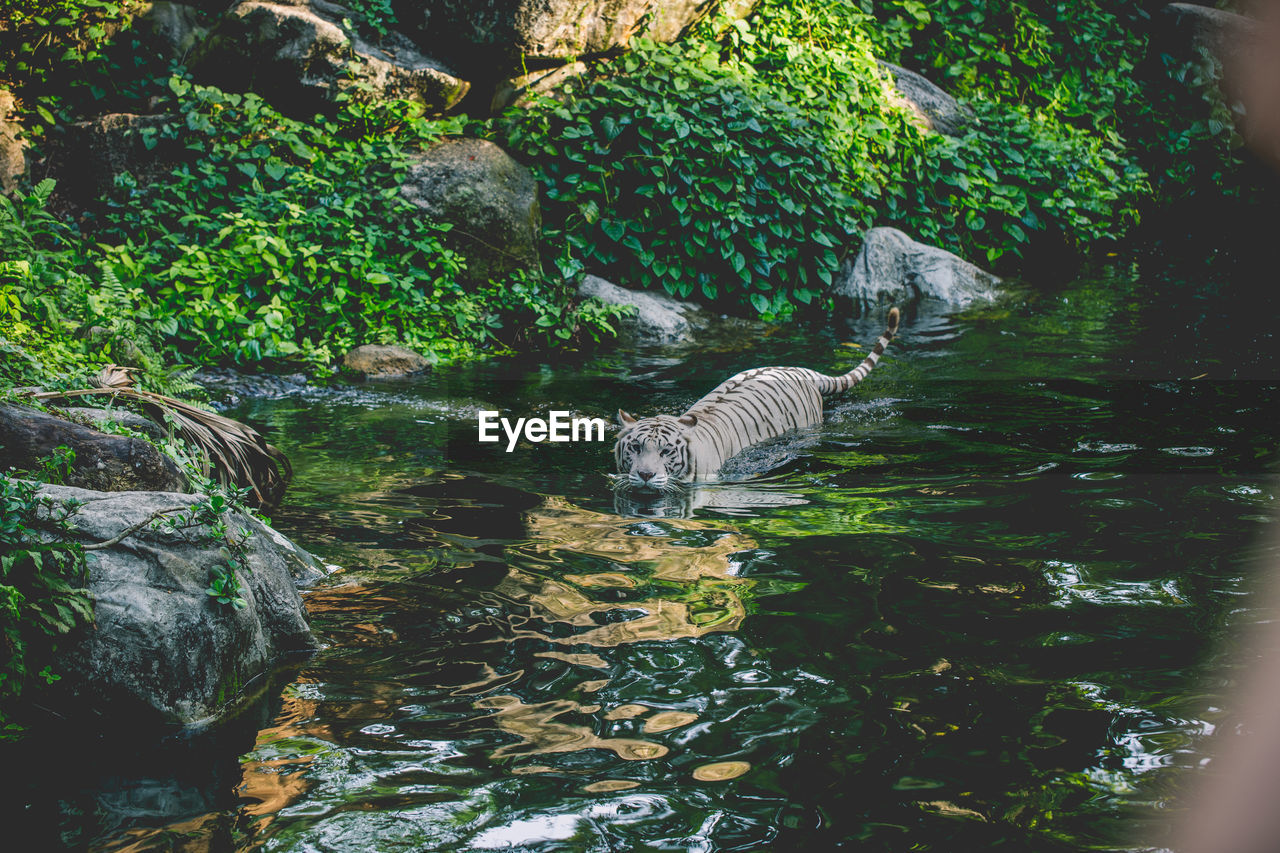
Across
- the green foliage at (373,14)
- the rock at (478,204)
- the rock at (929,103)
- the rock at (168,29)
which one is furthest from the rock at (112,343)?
the rock at (929,103)

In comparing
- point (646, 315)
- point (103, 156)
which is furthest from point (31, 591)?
point (103, 156)

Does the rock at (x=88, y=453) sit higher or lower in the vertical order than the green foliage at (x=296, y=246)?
lower

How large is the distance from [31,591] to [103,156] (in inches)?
282

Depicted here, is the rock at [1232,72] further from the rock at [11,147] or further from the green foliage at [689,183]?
the rock at [11,147]

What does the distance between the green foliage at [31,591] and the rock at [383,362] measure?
5018 millimetres

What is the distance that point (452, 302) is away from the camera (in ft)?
29.1

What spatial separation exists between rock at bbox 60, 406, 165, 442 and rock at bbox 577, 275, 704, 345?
5276 millimetres

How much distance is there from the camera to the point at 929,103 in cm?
1209

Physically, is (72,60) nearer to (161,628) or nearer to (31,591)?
(31,591)

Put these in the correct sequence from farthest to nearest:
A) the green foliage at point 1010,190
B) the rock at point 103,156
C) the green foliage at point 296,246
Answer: the green foliage at point 1010,190 → the rock at point 103,156 → the green foliage at point 296,246

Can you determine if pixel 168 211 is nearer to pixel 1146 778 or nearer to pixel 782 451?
pixel 782 451

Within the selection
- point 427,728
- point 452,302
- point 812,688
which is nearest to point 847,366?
point 452,302

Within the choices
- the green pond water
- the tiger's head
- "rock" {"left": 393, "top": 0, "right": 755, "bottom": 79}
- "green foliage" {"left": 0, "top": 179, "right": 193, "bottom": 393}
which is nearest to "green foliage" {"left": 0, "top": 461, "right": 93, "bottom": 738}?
the green pond water

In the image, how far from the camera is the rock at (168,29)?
30.0 feet
